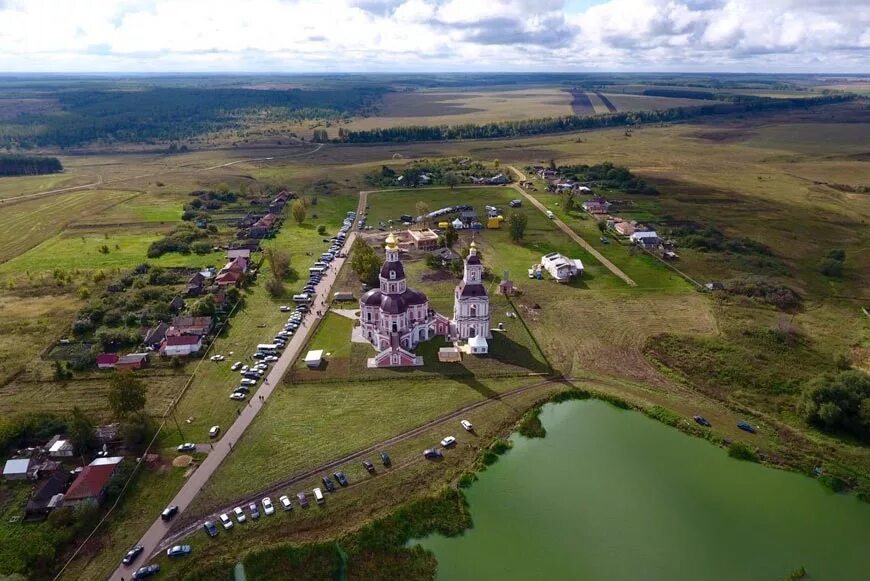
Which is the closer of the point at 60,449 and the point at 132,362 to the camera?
the point at 60,449

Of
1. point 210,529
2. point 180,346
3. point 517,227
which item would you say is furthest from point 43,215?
point 210,529

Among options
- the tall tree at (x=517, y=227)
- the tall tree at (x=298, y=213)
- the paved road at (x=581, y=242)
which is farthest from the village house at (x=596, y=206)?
the tall tree at (x=298, y=213)

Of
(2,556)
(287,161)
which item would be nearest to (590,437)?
(2,556)

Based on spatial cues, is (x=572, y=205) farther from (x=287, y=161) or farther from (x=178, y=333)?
(x=287, y=161)

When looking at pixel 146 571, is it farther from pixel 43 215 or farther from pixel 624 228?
pixel 43 215

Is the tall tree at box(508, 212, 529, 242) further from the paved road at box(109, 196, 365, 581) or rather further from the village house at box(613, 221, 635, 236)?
the paved road at box(109, 196, 365, 581)

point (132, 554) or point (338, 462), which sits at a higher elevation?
point (338, 462)
